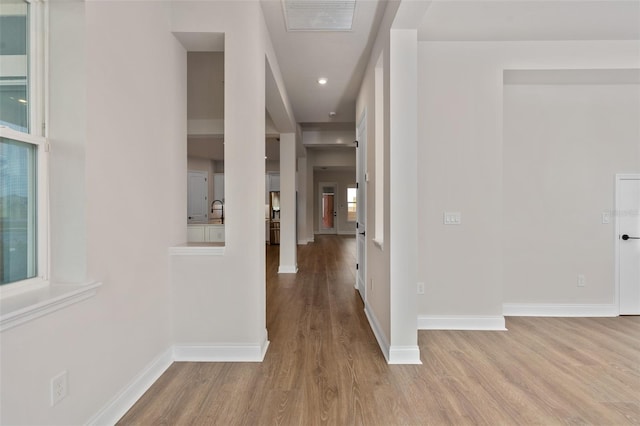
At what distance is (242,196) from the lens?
2363 mm

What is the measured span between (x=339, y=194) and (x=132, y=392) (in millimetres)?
11044

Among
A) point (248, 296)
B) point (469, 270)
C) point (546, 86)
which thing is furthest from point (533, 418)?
point (546, 86)

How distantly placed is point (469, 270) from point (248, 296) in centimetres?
223

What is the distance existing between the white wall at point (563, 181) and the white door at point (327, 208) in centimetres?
935

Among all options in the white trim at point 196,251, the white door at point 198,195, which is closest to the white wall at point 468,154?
the white trim at point 196,251

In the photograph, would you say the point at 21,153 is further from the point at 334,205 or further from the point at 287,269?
the point at 334,205

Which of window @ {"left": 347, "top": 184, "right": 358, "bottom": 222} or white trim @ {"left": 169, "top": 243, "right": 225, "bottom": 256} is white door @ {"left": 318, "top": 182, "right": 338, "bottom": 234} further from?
white trim @ {"left": 169, "top": 243, "right": 225, "bottom": 256}

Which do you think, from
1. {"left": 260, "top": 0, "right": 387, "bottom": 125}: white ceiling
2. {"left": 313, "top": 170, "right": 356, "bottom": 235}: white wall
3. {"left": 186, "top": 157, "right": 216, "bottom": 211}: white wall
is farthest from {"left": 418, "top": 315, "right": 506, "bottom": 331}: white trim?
{"left": 313, "top": 170, "right": 356, "bottom": 235}: white wall

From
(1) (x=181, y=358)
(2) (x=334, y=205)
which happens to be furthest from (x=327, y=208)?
(1) (x=181, y=358)

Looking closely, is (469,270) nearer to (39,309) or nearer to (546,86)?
(546,86)

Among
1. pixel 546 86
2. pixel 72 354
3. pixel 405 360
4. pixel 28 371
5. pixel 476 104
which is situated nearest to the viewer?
pixel 28 371

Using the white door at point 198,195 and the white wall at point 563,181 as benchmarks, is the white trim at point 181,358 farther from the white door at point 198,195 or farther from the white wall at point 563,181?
the white door at point 198,195

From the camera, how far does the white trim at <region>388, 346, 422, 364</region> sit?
232cm

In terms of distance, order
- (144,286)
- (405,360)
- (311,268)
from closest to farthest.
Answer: (144,286) → (405,360) → (311,268)
